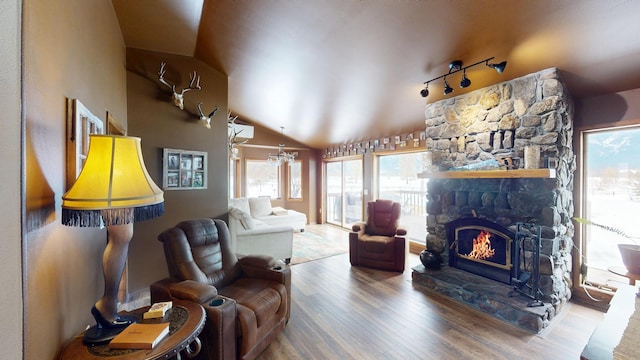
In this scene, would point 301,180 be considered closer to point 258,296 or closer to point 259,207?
point 259,207

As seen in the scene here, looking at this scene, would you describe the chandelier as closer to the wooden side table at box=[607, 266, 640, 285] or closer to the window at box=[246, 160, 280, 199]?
the window at box=[246, 160, 280, 199]

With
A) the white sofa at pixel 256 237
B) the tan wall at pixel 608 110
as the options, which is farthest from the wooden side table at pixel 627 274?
the white sofa at pixel 256 237

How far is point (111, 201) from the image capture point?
1085mm

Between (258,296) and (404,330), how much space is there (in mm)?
1480

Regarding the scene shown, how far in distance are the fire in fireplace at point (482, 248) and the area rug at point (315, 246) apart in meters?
2.17

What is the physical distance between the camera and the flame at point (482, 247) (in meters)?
3.15

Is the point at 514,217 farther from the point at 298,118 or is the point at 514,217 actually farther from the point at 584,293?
the point at 298,118

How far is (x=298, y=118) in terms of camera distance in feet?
17.7

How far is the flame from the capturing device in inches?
124

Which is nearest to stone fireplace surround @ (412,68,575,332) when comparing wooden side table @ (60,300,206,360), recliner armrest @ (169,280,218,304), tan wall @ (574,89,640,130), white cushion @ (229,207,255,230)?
tan wall @ (574,89,640,130)

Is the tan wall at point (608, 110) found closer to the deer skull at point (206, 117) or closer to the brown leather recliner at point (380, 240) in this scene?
the brown leather recliner at point (380, 240)

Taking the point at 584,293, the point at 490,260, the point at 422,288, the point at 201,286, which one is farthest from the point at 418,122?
the point at 201,286

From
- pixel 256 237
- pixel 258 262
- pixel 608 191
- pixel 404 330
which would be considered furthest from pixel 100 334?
pixel 608 191

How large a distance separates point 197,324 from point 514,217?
336cm
